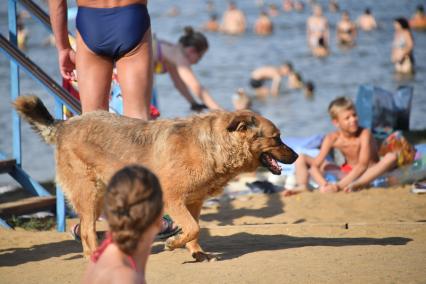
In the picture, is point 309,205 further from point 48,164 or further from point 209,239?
point 48,164

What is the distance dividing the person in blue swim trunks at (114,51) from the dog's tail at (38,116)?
33 centimetres

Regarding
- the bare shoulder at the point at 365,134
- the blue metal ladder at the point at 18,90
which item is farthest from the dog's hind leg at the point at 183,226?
the bare shoulder at the point at 365,134

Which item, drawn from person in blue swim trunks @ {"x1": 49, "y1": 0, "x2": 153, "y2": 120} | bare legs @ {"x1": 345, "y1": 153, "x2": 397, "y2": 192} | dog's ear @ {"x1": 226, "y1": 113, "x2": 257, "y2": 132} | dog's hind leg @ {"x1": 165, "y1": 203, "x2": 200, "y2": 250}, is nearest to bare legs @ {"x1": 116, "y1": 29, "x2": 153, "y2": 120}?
person in blue swim trunks @ {"x1": 49, "y1": 0, "x2": 153, "y2": 120}

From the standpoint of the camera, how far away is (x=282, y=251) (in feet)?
Result: 21.2

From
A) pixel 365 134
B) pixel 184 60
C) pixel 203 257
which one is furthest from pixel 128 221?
pixel 184 60

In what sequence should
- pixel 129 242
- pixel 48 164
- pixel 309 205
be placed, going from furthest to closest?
pixel 48 164
pixel 309 205
pixel 129 242

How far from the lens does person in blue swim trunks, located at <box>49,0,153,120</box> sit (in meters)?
6.40

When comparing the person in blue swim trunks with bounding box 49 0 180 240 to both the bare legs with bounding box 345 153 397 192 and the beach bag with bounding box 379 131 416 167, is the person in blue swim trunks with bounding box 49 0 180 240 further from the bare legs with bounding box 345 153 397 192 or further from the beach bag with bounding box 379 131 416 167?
the beach bag with bounding box 379 131 416 167

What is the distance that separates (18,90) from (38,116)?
1.64 metres

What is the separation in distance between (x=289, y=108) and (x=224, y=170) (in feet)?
48.0

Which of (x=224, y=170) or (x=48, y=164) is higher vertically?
(x=224, y=170)

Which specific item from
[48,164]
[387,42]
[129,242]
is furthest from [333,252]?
[387,42]

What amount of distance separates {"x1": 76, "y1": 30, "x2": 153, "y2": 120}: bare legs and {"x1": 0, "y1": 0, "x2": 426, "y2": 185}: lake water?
6210 millimetres

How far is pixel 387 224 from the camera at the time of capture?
7.45 metres
